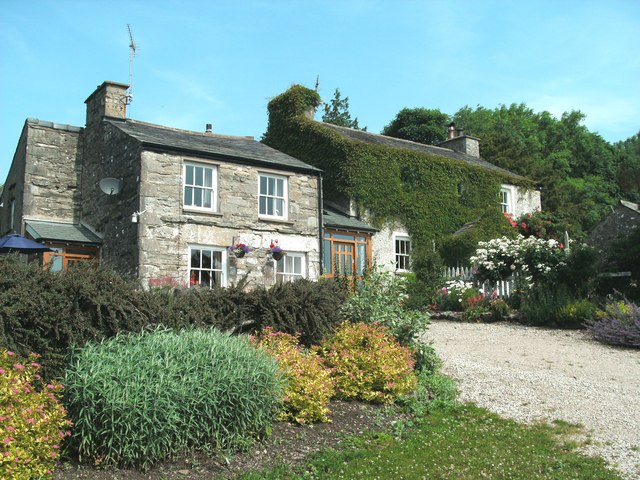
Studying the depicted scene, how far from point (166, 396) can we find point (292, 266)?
42.8 feet

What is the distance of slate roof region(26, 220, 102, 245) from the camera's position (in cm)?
1788

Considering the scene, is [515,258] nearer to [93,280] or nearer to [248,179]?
[248,179]

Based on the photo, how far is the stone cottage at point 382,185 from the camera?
2414 cm

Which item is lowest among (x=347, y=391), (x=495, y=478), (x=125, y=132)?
(x=495, y=478)

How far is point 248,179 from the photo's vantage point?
18.7 m

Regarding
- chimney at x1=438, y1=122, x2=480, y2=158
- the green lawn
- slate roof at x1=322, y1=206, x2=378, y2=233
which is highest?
chimney at x1=438, y1=122, x2=480, y2=158

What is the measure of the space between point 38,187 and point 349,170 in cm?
1108

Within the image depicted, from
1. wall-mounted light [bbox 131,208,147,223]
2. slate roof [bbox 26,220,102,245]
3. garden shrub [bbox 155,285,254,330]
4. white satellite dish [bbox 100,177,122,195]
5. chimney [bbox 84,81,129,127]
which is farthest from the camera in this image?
chimney [bbox 84,81,129,127]

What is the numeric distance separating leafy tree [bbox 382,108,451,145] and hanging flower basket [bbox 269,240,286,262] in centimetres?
2544

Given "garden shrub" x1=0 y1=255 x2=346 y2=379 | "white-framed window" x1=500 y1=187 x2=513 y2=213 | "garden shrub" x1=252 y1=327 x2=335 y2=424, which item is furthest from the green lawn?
"white-framed window" x1=500 y1=187 x2=513 y2=213

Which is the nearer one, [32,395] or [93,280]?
[32,395]

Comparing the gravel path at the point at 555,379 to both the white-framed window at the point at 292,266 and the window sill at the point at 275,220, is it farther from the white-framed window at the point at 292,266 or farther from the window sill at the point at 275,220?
the window sill at the point at 275,220

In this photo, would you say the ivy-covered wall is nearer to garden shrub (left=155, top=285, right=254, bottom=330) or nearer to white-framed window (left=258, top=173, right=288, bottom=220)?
white-framed window (left=258, top=173, right=288, bottom=220)

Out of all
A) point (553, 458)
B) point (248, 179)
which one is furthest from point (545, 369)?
point (248, 179)
